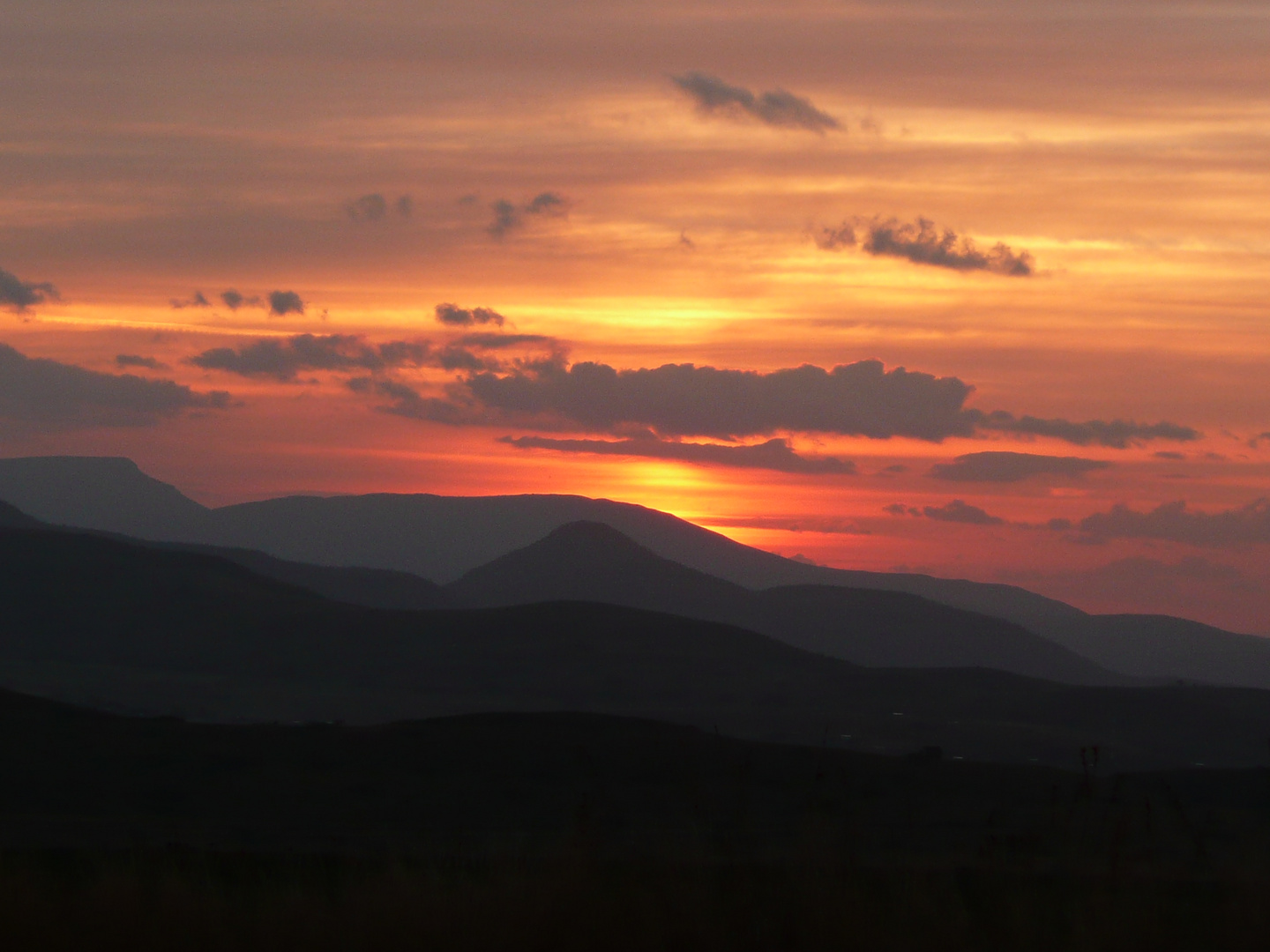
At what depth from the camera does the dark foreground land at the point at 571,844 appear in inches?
487

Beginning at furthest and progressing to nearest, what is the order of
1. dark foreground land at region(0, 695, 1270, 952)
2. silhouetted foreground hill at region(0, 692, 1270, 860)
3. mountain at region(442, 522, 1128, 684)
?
mountain at region(442, 522, 1128, 684) < silhouetted foreground hill at region(0, 692, 1270, 860) < dark foreground land at region(0, 695, 1270, 952)

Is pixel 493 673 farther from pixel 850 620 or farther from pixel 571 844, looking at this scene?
pixel 850 620

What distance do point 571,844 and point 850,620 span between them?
171 metres

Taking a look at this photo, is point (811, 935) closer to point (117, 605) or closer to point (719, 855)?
point (719, 855)

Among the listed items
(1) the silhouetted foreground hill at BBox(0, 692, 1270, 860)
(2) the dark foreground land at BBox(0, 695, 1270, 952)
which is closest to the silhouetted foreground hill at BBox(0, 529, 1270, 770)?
(1) the silhouetted foreground hill at BBox(0, 692, 1270, 860)

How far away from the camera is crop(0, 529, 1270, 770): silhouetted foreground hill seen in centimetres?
7775

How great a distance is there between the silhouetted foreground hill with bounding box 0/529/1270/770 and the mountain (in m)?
55.5

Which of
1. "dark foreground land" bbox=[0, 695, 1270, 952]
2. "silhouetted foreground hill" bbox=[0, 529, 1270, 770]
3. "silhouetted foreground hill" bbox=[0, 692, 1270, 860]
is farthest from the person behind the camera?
"silhouetted foreground hill" bbox=[0, 529, 1270, 770]

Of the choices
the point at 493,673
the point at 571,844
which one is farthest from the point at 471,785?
the point at 493,673

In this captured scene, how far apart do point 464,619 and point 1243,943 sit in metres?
102

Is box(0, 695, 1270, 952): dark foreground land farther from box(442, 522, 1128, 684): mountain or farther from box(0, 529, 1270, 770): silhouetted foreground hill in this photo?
box(442, 522, 1128, 684): mountain

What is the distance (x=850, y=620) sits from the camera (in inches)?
7185

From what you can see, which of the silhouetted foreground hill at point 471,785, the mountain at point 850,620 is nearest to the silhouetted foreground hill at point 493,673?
the silhouetted foreground hill at point 471,785

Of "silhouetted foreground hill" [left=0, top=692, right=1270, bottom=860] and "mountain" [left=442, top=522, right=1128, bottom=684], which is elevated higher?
"silhouetted foreground hill" [left=0, top=692, right=1270, bottom=860]
